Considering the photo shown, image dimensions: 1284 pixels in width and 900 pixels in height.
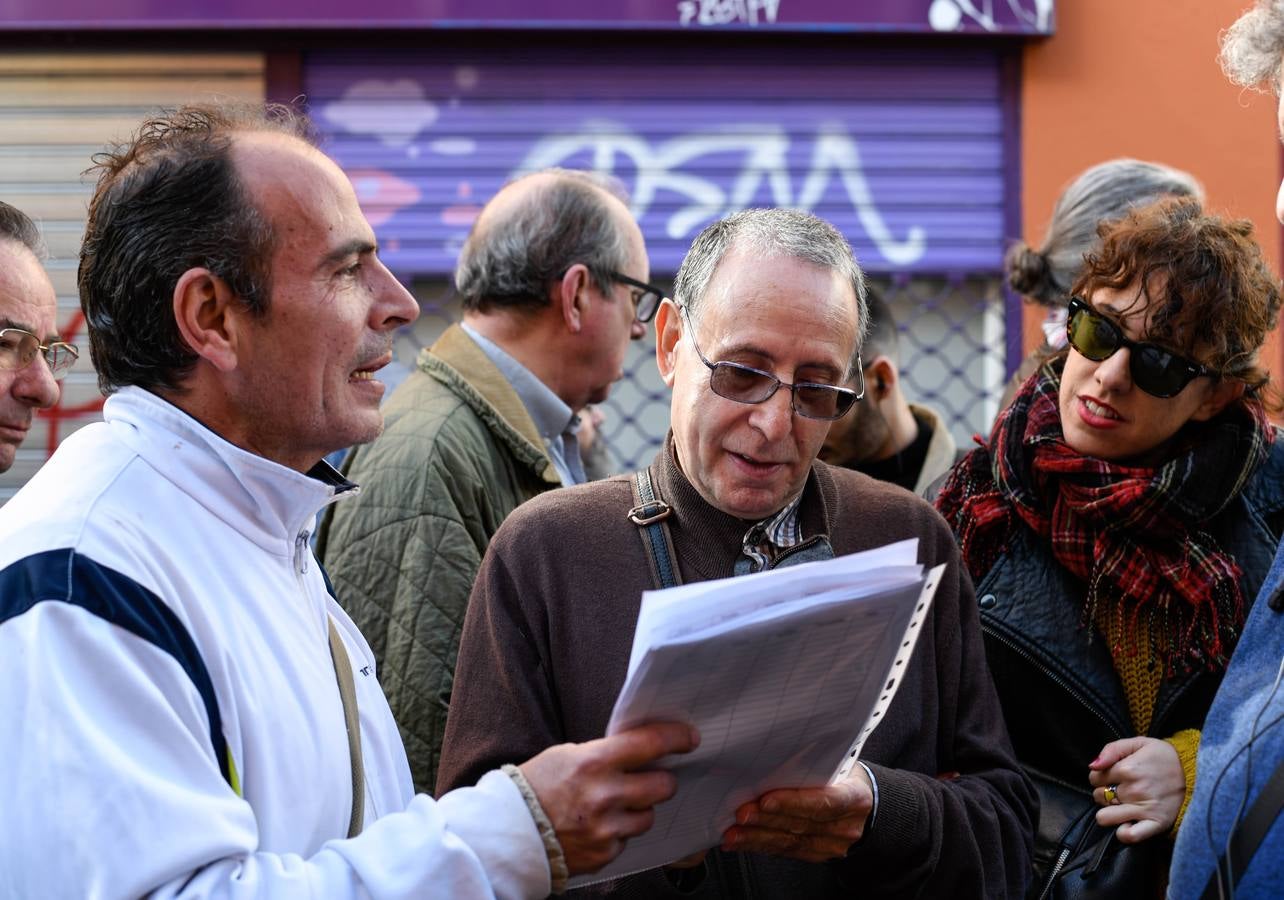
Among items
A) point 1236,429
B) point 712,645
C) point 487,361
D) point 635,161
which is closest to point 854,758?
point 712,645

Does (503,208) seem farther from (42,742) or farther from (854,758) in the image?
(42,742)

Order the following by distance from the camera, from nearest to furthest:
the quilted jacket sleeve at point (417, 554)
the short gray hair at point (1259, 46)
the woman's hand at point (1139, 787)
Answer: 1. the short gray hair at point (1259, 46)
2. the woman's hand at point (1139, 787)
3. the quilted jacket sleeve at point (417, 554)

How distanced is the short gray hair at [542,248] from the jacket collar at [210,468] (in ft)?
5.57

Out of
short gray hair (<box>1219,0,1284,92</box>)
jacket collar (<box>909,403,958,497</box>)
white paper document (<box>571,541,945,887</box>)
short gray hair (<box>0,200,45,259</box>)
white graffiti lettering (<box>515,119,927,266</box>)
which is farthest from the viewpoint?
white graffiti lettering (<box>515,119,927,266</box>)

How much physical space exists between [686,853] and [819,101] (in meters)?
4.37

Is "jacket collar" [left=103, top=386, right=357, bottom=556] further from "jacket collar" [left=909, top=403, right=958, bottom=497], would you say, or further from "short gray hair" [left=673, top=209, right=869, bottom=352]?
"jacket collar" [left=909, top=403, right=958, bottom=497]

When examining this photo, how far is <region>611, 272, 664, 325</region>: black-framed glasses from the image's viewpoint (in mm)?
3572

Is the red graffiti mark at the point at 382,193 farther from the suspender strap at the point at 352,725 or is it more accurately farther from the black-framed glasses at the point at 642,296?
the suspender strap at the point at 352,725

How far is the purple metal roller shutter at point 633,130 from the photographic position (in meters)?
5.62

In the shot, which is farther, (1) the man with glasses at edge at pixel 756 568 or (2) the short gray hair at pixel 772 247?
(2) the short gray hair at pixel 772 247

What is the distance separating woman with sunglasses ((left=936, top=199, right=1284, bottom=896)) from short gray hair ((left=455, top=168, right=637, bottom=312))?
1.28 m

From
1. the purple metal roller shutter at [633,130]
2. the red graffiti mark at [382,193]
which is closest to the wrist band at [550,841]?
the purple metal roller shutter at [633,130]

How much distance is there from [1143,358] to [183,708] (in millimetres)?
1891

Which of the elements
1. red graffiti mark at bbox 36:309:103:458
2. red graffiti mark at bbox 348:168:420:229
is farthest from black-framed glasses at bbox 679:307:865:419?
A: red graffiti mark at bbox 36:309:103:458
